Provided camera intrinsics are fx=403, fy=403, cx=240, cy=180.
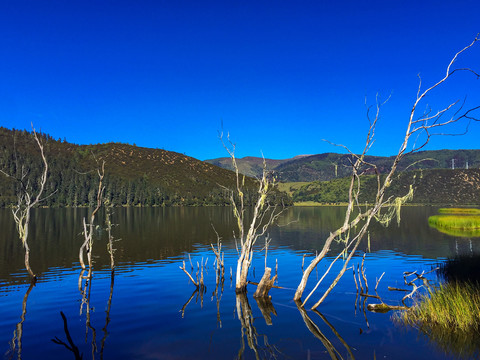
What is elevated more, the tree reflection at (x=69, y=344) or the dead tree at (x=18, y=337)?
the dead tree at (x=18, y=337)

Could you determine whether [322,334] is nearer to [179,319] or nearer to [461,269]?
[179,319]

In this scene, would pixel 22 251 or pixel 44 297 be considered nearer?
pixel 44 297

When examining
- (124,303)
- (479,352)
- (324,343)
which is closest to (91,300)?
(124,303)

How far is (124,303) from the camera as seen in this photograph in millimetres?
22531

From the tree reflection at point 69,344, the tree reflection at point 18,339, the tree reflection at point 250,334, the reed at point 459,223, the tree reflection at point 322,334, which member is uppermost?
the reed at point 459,223

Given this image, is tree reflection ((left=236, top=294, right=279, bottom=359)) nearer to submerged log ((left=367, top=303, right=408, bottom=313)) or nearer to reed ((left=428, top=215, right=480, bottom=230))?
submerged log ((left=367, top=303, right=408, bottom=313))

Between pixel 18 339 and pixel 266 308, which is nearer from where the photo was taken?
pixel 18 339

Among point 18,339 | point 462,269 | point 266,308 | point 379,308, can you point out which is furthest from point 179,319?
point 462,269

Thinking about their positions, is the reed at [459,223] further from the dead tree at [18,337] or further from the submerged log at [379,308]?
the dead tree at [18,337]

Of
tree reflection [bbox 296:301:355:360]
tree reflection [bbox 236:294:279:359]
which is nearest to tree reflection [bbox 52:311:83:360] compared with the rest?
tree reflection [bbox 236:294:279:359]

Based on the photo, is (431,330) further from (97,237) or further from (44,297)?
(97,237)

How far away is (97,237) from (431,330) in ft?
173

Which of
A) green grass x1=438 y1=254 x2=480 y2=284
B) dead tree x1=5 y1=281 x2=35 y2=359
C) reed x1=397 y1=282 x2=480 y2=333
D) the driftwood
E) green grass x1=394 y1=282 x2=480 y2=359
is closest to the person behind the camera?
green grass x1=394 y1=282 x2=480 y2=359

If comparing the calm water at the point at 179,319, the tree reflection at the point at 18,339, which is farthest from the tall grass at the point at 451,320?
the tree reflection at the point at 18,339
